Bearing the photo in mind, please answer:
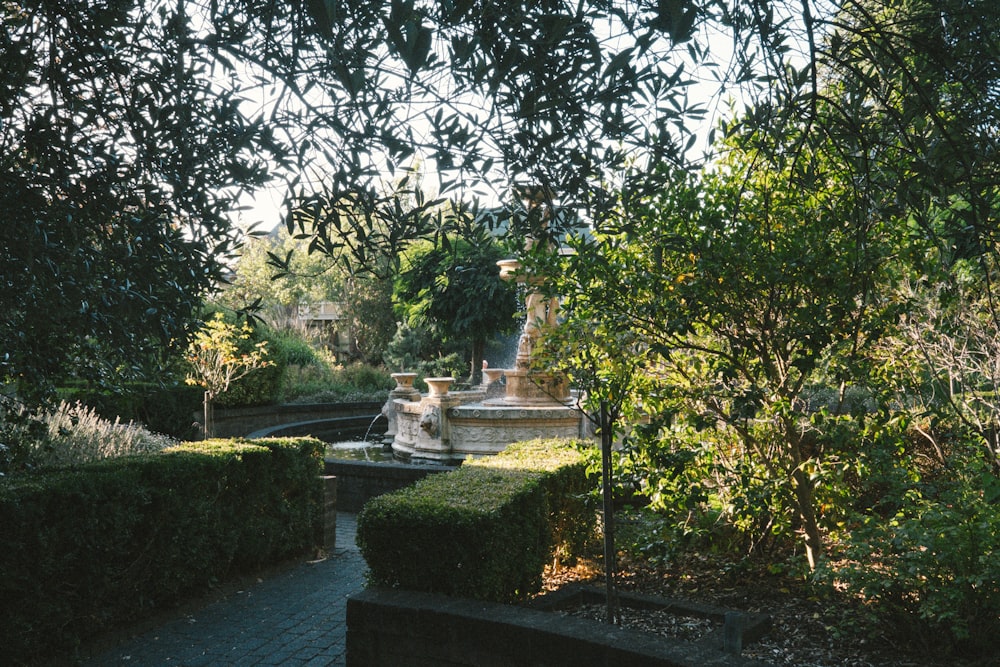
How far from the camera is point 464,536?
481cm

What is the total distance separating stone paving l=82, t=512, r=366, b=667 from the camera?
534 centimetres

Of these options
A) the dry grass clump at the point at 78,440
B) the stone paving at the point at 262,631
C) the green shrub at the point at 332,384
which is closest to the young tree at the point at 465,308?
the green shrub at the point at 332,384

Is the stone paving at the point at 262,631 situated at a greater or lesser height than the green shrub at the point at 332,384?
lesser

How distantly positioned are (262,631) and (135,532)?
117 centimetres

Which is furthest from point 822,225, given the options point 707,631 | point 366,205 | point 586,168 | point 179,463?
point 179,463

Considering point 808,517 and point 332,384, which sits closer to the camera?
point 808,517

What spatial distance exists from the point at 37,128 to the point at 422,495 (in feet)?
10.2

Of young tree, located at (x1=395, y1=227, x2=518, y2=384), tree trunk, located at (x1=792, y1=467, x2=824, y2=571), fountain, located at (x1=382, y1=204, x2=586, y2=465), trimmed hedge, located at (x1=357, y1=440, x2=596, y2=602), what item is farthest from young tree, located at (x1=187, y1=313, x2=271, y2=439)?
tree trunk, located at (x1=792, y1=467, x2=824, y2=571)

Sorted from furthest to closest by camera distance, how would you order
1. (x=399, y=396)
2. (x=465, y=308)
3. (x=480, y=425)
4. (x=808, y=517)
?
(x=465, y=308) → (x=399, y=396) → (x=480, y=425) → (x=808, y=517)

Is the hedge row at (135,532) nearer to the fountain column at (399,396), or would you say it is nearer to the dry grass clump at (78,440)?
the dry grass clump at (78,440)

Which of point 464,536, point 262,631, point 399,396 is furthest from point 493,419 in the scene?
point 464,536

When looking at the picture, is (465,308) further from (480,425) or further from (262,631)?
(262,631)

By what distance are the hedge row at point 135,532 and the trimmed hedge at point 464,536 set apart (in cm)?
184

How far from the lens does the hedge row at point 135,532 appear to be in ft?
16.1
